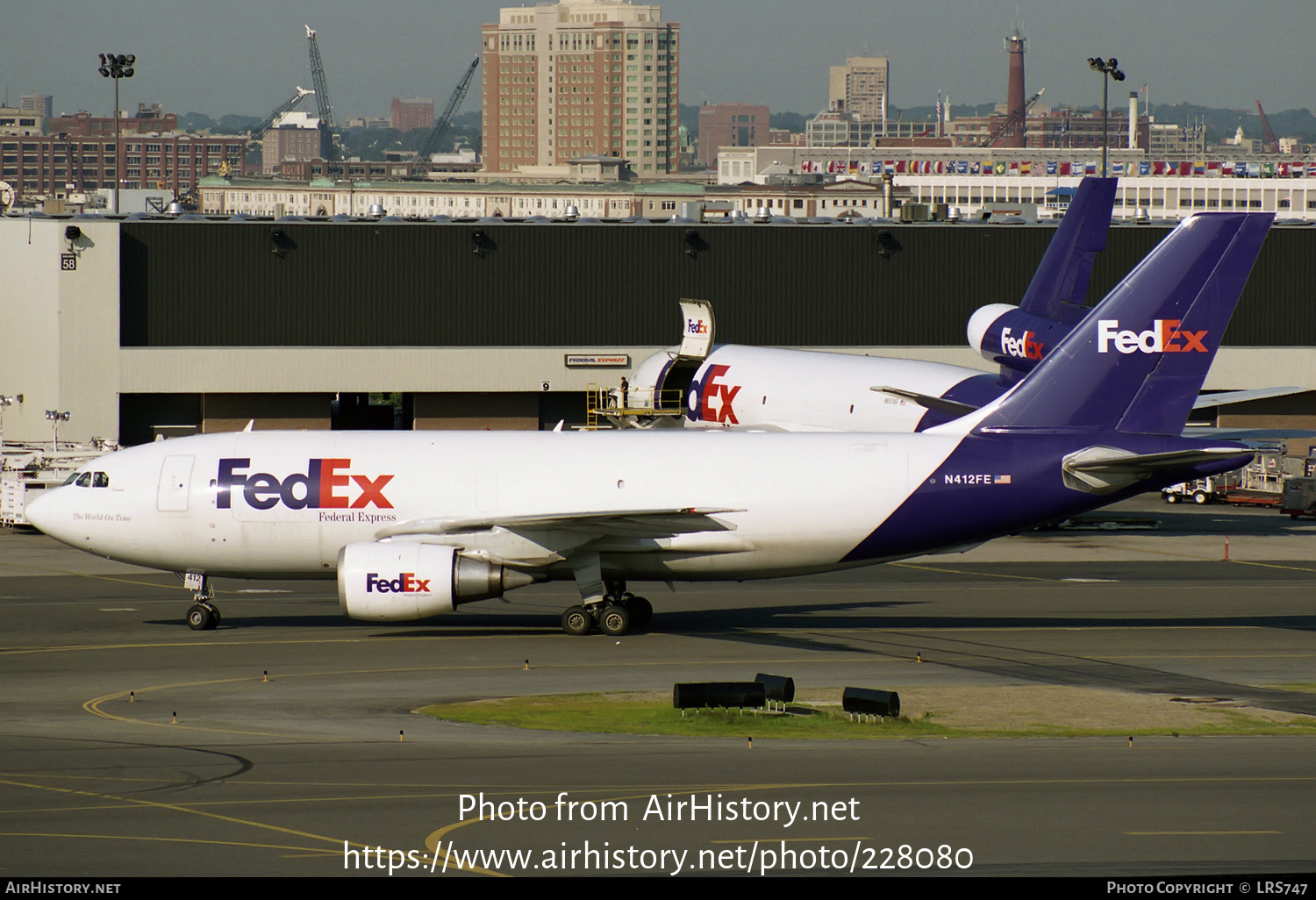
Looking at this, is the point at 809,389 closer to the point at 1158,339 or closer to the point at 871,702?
the point at 1158,339

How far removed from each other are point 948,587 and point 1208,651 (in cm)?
1172

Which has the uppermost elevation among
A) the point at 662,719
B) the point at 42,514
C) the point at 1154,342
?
the point at 1154,342

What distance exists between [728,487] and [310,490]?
33.5ft

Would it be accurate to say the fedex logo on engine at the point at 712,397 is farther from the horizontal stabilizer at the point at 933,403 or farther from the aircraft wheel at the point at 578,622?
the aircraft wheel at the point at 578,622

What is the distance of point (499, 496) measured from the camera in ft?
129

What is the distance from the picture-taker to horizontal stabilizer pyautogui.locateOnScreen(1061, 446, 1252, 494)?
1436 inches

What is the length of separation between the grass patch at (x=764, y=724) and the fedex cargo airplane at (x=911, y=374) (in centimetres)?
2740

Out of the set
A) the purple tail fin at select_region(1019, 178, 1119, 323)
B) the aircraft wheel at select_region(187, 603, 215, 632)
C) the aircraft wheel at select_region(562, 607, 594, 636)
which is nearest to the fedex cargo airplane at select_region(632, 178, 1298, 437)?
the purple tail fin at select_region(1019, 178, 1119, 323)

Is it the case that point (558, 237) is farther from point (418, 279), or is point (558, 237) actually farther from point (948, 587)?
point (948, 587)

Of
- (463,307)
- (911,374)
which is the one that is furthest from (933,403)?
(463,307)

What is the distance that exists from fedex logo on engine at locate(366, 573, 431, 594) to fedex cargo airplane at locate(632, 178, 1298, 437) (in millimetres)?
24409

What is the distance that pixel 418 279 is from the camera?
271 ft
